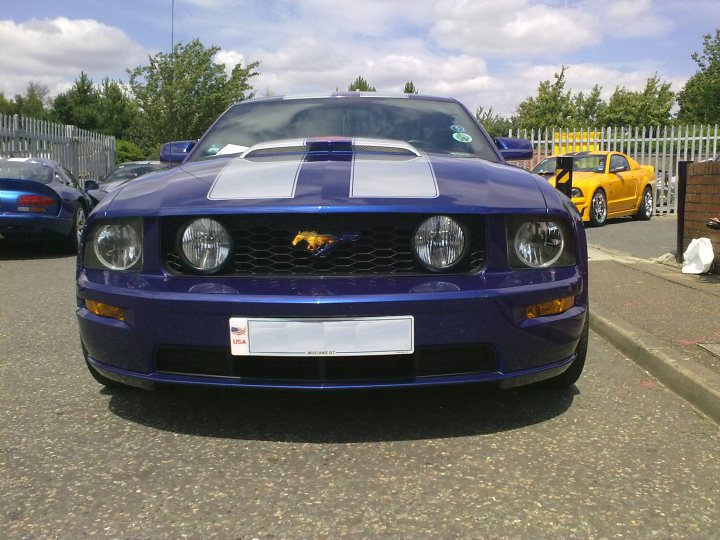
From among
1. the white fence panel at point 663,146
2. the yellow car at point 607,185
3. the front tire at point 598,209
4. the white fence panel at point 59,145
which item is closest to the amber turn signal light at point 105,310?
the yellow car at point 607,185

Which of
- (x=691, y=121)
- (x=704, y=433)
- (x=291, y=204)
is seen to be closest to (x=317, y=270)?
(x=291, y=204)

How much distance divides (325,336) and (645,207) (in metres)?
13.6

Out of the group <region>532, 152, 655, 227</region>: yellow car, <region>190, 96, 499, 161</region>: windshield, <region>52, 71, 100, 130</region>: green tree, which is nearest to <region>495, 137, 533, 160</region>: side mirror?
<region>190, 96, 499, 161</region>: windshield

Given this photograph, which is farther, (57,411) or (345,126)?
(345,126)

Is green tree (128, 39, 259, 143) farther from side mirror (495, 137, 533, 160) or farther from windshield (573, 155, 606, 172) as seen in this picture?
side mirror (495, 137, 533, 160)

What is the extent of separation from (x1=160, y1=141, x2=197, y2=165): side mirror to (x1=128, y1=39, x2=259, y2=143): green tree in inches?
953

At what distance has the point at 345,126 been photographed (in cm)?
392

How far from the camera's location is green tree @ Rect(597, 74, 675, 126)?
51409mm

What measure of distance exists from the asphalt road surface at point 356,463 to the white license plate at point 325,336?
0.40m

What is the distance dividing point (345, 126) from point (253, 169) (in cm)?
113

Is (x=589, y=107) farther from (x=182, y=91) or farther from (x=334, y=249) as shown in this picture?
(x=334, y=249)

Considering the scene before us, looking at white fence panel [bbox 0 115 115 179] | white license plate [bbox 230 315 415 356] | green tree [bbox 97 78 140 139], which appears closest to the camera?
white license plate [bbox 230 315 415 356]

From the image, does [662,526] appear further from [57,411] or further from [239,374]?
[57,411]

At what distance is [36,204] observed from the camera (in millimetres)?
8805
